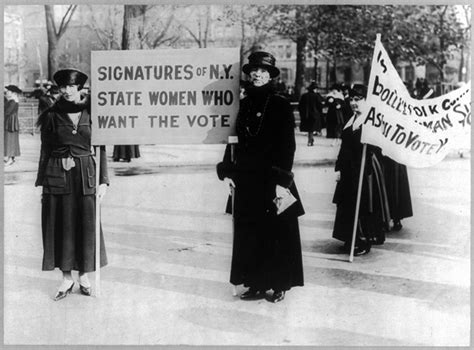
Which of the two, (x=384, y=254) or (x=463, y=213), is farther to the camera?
(x=463, y=213)

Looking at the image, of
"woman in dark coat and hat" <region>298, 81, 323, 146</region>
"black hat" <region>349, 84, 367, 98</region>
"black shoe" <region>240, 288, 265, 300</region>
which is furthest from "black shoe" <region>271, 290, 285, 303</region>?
"woman in dark coat and hat" <region>298, 81, 323, 146</region>

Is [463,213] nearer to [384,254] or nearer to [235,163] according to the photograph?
[384,254]

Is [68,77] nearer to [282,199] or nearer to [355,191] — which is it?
[282,199]

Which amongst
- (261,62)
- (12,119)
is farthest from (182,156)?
(261,62)

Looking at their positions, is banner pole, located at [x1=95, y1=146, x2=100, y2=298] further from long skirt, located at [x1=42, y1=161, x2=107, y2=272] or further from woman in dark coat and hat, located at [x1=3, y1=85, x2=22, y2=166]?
woman in dark coat and hat, located at [x1=3, y1=85, x2=22, y2=166]

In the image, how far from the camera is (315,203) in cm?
870

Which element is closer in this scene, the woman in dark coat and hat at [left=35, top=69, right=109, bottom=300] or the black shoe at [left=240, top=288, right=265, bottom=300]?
the woman in dark coat and hat at [left=35, top=69, right=109, bottom=300]

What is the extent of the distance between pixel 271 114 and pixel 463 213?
2991 millimetres

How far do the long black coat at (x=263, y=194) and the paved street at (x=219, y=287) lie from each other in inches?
10.2

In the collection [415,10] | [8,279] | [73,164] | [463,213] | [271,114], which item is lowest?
[8,279]

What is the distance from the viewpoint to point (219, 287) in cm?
577

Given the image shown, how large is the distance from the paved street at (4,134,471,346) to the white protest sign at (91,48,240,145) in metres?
1.32

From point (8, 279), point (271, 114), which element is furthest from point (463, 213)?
point (8, 279)

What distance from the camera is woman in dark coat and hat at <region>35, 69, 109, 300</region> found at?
534cm
